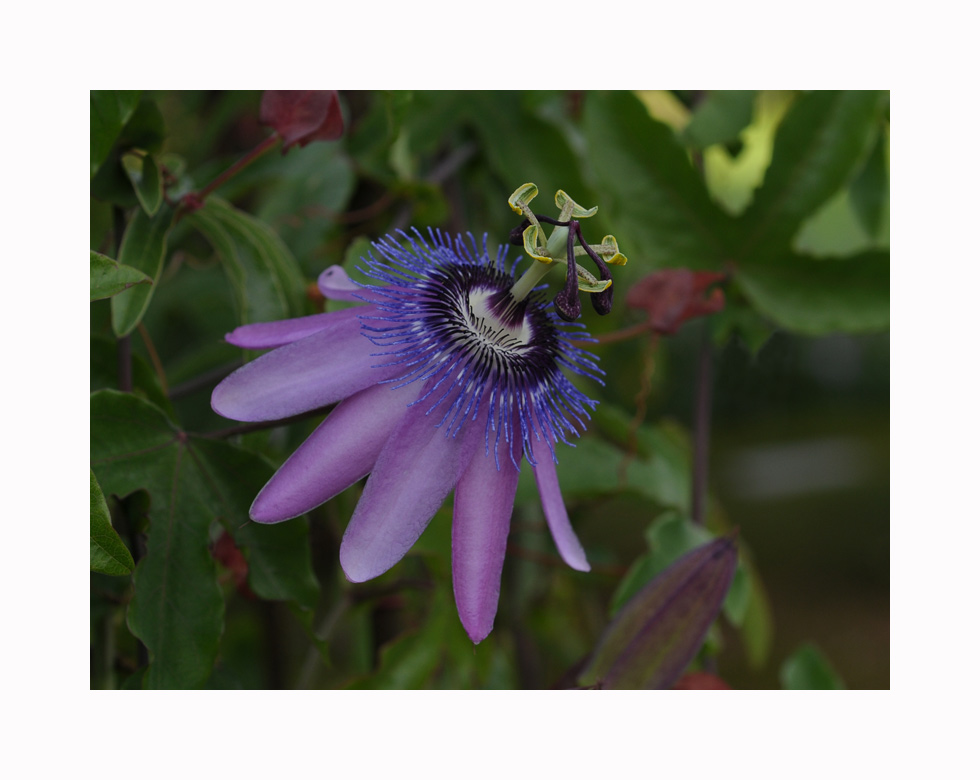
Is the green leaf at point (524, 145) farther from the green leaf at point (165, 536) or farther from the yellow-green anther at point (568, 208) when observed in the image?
the green leaf at point (165, 536)

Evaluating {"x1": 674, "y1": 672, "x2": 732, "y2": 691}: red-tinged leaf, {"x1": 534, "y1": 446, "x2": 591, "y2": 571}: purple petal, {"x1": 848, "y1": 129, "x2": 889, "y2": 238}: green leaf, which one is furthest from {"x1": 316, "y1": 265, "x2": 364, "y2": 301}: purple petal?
{"x1": 848, "y1": 129, "x2": 889, "y2": 238}: green leaf

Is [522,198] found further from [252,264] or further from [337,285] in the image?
[252,264]

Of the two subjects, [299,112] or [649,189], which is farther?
[649,189]

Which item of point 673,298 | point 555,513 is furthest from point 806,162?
point 555,513

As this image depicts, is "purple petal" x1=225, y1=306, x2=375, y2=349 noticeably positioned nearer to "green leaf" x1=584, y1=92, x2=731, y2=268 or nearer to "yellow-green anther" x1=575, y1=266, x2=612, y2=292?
"yellow-green anther" x1=575, y1=266, x2=612, y2=292

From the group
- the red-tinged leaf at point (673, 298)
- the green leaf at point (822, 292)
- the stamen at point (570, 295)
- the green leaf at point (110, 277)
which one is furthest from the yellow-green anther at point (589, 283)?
the green leaf at point (822, 292)

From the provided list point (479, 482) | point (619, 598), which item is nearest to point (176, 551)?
point (479, 482)
